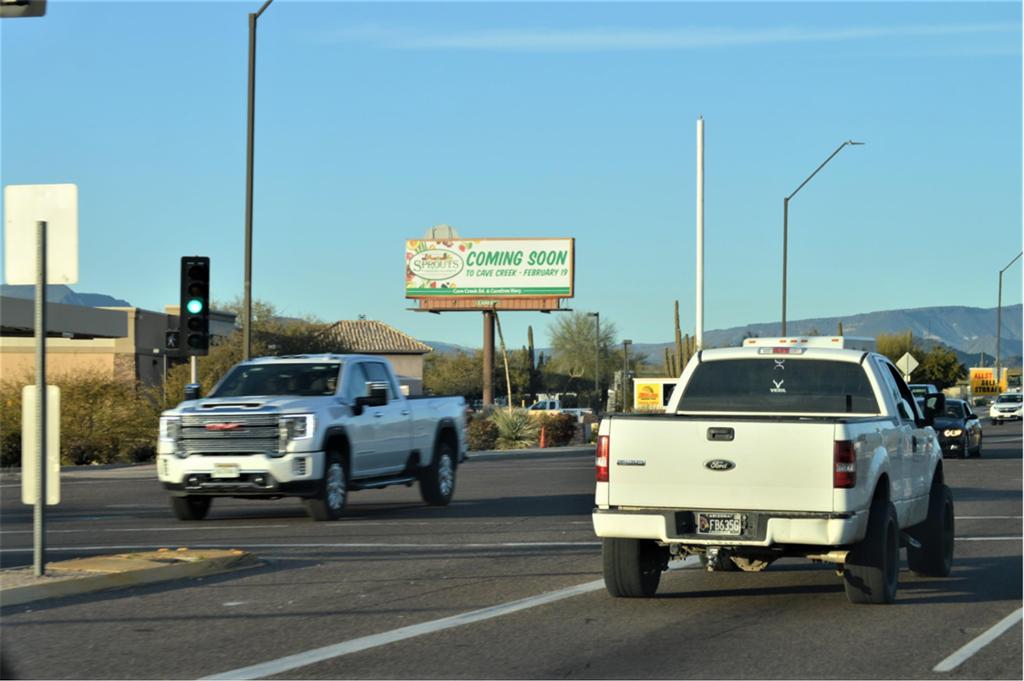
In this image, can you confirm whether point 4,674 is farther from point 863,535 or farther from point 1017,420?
point 1017,420

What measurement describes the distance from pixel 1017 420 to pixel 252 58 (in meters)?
54.4

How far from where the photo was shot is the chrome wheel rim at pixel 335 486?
18.9 metres

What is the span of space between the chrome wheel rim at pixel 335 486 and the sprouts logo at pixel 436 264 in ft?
217

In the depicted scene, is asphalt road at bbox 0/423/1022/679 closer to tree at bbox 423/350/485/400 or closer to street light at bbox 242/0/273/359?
street light at bbox 242/0/273/359

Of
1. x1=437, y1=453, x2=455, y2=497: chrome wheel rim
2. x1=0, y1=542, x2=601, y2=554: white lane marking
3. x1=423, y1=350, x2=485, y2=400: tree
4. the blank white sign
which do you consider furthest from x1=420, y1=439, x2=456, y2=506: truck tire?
x1=423, y1=350, x2=485, y2=400: tree

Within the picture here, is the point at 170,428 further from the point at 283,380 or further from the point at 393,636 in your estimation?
the point at 393,636

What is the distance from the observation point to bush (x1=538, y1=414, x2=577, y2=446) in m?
49.1

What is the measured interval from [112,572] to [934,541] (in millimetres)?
6987

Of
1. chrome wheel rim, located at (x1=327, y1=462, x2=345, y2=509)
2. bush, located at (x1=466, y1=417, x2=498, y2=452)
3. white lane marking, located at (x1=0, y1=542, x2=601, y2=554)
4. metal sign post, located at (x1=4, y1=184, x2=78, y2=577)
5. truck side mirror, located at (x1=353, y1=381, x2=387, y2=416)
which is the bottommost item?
bush, located at (x1=466, y1=417, x2=498, y2=452)

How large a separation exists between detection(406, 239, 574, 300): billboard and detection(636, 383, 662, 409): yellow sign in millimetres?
27964

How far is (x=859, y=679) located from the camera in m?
8.70

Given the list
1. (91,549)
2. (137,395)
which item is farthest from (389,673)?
(137,395)

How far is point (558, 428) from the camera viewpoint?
164 feet

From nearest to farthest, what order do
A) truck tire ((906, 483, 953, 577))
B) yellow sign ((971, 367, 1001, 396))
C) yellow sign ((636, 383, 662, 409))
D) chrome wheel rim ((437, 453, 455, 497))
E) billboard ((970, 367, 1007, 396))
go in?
truck tire ((906, 483, 953, 577)) < chrome wheel rim ((437, 453, 455, 497)) < yellow sign ((636, 383, 662, 409)) < billboard ((970, 367, 1007, 396)) < yellow sign ((971, 367, 1001, 396))
